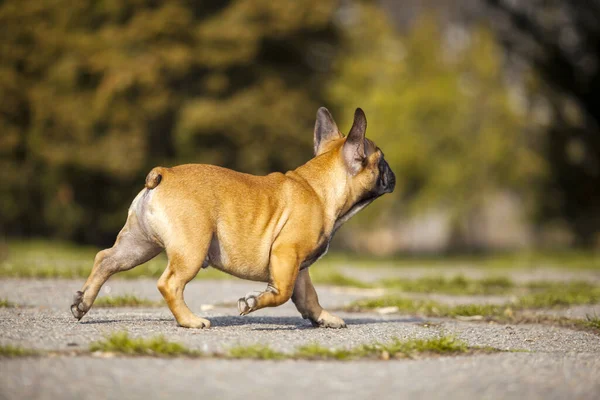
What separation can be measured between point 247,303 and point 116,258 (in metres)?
1.27

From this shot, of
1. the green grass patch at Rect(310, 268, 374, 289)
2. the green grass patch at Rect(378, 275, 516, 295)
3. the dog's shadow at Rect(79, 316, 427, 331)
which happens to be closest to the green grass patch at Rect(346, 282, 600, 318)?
the dog's shadow at Rect(79, 316, 427, 331)

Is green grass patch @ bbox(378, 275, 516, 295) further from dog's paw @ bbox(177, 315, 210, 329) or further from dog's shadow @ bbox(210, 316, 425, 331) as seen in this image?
dog's paw @ bbox(177, 315, 210, 329)

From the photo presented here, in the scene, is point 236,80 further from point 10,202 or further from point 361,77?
point 361,77

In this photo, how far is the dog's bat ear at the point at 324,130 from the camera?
26.2 ft

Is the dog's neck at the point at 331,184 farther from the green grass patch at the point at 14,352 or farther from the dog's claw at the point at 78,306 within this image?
the green grass patch at the point at 14,352

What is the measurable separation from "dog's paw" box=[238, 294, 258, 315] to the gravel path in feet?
0.63

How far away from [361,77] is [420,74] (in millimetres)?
3459

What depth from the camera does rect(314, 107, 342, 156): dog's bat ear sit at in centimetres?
800

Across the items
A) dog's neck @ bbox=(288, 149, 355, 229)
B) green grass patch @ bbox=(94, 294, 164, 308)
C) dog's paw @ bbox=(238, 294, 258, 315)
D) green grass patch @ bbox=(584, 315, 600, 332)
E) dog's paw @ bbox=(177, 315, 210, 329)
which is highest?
dog's neck @ bbox=(288, 149, 355, 229)

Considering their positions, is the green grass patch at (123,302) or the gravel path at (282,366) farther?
the green grass patch at (123,302)

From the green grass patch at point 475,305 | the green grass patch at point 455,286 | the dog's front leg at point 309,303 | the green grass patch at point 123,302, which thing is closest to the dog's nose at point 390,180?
the dog's front leg at point 309,303

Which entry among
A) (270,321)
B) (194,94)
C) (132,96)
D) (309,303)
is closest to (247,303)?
(309,303)

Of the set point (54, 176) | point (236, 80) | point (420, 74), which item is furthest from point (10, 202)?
point (420, 74)

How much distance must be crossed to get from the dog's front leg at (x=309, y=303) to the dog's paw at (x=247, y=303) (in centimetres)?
95
